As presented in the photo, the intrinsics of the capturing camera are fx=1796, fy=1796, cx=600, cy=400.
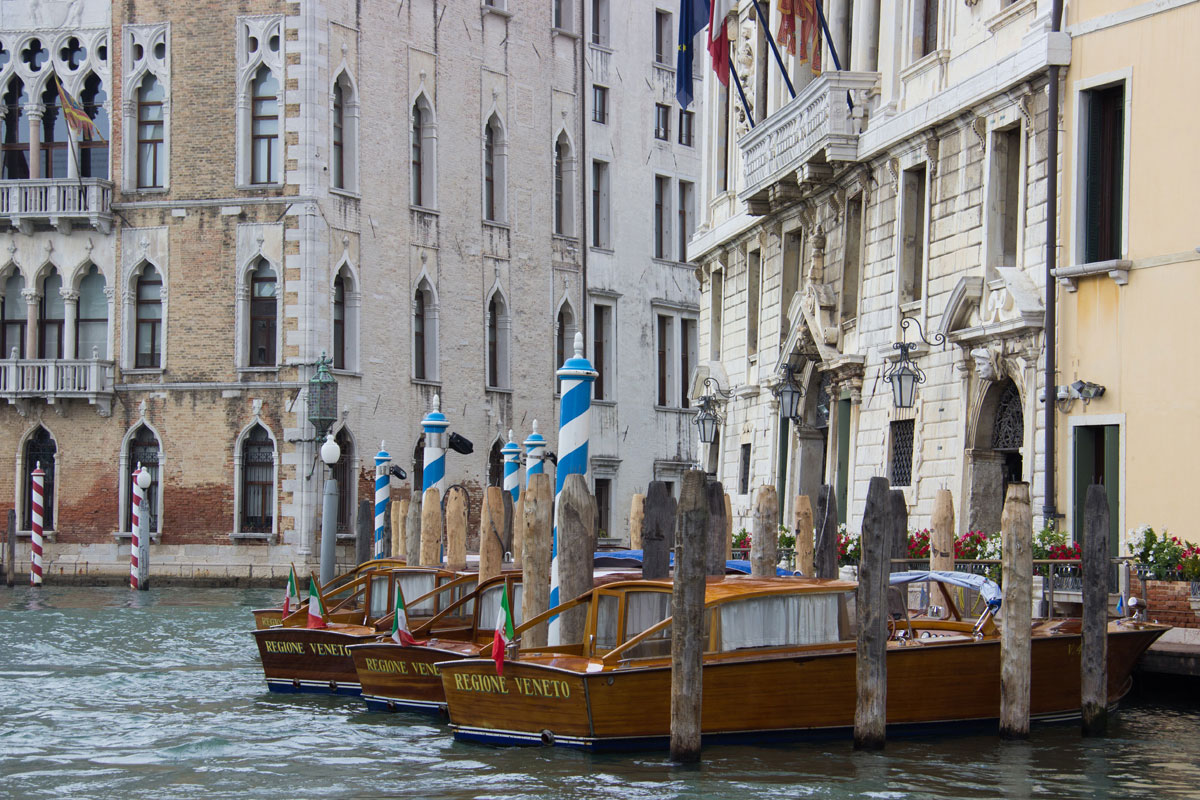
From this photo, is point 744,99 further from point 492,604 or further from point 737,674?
point 737,674

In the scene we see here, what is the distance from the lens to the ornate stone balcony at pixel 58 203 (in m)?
34.3

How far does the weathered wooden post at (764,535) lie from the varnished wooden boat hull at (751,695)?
3.14 metres

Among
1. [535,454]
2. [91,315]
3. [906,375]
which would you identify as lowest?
[535,454]

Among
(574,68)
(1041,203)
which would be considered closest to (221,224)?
(574,68)

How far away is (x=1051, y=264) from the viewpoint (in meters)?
18.3

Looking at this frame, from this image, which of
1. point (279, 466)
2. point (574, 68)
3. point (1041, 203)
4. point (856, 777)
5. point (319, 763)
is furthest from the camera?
point (574, 68)

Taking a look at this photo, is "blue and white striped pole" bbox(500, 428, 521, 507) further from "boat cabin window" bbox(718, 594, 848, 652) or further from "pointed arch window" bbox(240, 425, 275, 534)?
"boat cabin window" bbox(718, 594, 848, 652)

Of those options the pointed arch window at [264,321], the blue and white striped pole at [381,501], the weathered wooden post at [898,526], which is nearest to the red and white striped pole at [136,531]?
the pointed arch window at [264,321]

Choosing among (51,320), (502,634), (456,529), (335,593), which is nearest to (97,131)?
(51,320)

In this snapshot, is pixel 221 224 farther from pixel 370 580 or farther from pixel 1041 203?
pixel 1041 203

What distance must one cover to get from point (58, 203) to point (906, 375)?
19.9 meters

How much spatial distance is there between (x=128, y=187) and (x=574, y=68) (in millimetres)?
11090

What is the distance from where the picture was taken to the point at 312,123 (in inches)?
1356

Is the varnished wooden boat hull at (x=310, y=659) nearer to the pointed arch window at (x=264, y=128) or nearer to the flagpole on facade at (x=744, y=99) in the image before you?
the flagpole on facade at (x=744, y=99)
